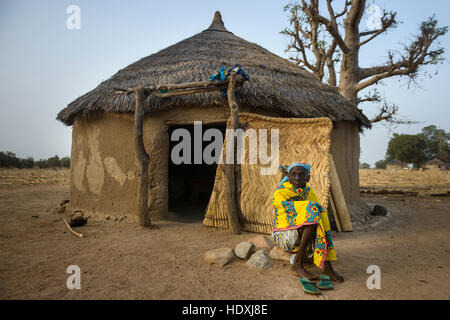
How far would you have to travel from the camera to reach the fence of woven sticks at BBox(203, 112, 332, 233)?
3977mm

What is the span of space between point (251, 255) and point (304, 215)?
91 centimetres

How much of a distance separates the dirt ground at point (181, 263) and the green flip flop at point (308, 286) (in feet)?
0.14

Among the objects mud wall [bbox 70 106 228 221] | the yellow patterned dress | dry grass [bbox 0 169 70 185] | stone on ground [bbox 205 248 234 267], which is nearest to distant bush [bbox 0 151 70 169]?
dry grass [bbox 0 169 70 185]

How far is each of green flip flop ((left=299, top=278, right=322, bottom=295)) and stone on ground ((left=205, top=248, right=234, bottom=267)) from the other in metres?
0.80

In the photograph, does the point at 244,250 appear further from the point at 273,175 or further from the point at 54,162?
the point at 54,162

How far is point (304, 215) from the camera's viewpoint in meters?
2.46

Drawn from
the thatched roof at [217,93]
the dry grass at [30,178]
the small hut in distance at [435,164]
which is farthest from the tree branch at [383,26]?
the small hut in distance at [435,164]

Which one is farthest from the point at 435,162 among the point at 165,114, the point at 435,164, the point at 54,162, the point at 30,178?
the point at 54,162

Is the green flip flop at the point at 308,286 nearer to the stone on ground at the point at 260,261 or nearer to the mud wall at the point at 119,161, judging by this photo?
the stone on ground at the point at 260,261

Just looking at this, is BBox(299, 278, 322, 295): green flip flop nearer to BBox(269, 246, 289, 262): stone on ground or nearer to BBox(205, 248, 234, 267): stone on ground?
BBox(269, 246, 289, 262): stone on ground

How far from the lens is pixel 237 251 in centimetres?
307
